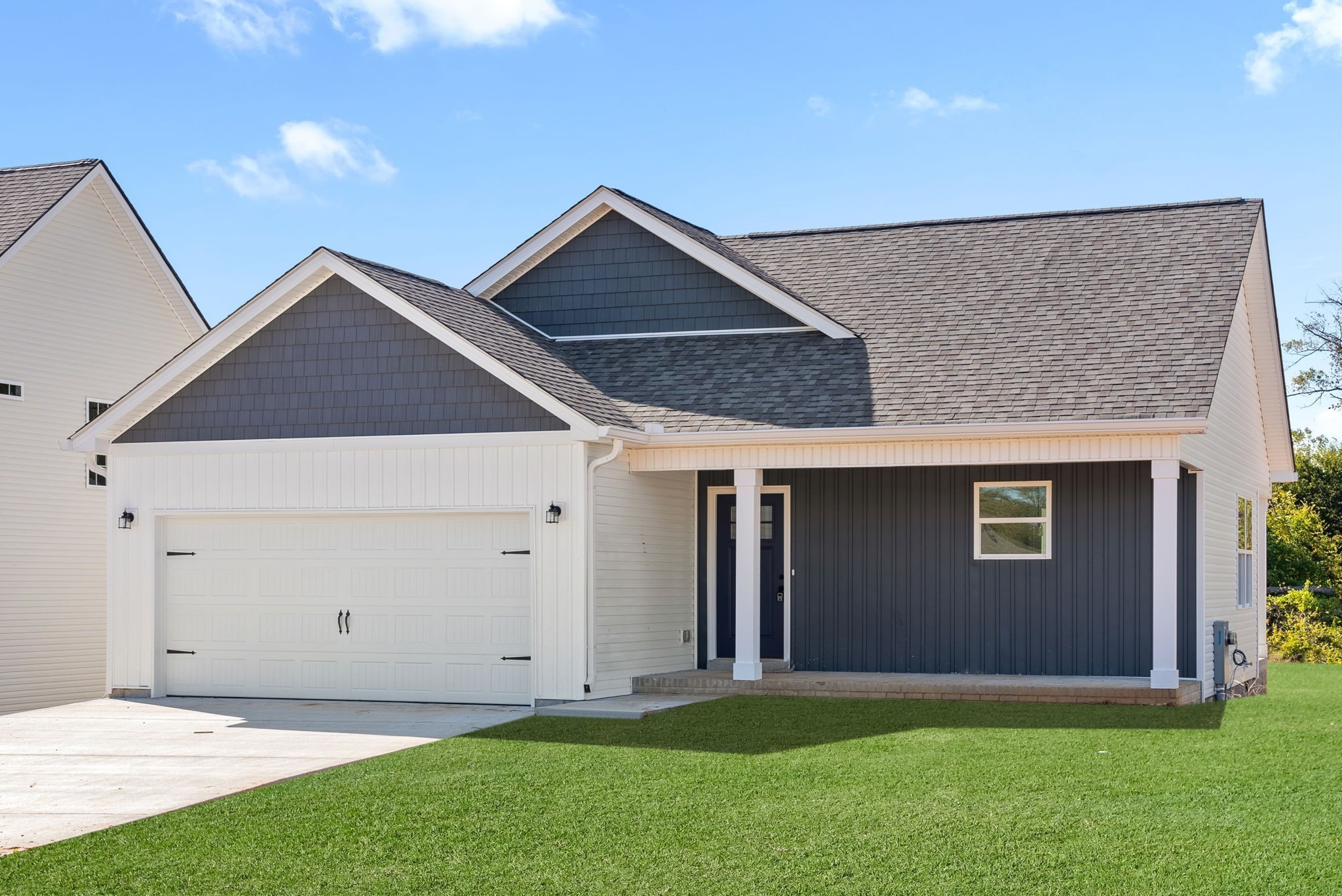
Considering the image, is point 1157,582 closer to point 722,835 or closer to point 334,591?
point 722,835

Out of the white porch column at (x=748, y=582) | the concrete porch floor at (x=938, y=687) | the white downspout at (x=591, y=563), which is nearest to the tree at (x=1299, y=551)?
the concrete porch floor at (x=938, y=687)

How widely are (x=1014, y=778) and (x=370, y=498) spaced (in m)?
8.29

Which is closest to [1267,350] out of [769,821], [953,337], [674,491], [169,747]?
[953,337]

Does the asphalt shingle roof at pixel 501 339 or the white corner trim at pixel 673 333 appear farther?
the white corner trim at pixel 673 333

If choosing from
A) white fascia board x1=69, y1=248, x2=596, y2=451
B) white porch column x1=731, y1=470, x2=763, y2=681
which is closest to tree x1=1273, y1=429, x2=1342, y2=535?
white porch column x1=731, y1=470, x2=763, y2=681

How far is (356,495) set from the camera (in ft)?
52.2

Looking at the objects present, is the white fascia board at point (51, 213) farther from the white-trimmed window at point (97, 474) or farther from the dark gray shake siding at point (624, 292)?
the dark gray shake siding at point (624, 292)

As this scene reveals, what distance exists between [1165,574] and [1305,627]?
13192 millimetres

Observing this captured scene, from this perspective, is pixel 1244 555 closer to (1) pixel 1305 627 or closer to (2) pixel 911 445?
(1) pixel 1305 627

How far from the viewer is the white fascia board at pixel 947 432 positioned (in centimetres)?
1423

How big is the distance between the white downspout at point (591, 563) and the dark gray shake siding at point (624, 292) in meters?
3.78

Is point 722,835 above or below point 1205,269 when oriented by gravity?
below

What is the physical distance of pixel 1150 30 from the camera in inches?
691

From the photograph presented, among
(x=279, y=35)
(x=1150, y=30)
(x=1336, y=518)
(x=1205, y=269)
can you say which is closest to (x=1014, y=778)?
(x=1205, y=269)
